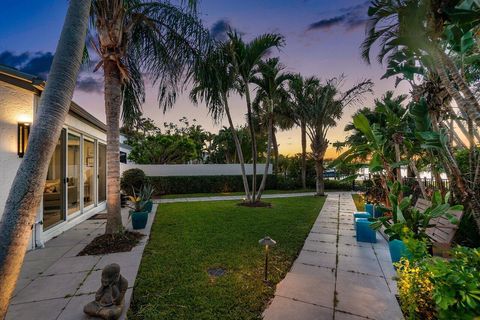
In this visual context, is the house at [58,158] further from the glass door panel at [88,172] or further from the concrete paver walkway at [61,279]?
the concrete paver walkway at [61,279]

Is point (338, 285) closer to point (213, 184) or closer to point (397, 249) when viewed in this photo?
point (397, 249)

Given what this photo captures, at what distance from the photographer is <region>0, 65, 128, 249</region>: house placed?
4.36 m

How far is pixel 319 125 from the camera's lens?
43.1 feet

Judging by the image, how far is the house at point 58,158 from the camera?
4.36 metres

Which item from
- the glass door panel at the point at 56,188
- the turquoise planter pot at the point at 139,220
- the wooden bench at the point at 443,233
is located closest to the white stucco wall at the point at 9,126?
the glass door panel at the point at 56,188

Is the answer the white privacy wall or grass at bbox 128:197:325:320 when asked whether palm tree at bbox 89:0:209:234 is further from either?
the white privacy wall

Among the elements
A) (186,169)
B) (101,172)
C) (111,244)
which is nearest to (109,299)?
(111,244)

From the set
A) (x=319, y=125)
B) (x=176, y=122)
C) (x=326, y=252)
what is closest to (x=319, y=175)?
(x=319, y=125)

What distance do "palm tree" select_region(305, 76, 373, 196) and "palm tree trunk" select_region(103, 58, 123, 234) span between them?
10315 millimetres

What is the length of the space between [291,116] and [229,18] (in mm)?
9447

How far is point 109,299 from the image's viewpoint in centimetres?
247

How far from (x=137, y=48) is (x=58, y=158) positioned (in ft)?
11.3

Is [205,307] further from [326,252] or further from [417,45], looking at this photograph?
[417,45]

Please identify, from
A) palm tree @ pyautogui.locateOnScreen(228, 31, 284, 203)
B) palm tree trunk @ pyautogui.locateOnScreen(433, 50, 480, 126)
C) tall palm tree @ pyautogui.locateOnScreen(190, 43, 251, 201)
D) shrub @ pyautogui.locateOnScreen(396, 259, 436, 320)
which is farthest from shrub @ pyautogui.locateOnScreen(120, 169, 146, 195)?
palm tree trunk @ pyautogui.locateOnScreen(433, 50, 480, 126)
